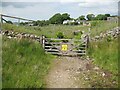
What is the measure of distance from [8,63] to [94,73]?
11.6ft

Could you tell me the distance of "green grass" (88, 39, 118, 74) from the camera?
12773mm

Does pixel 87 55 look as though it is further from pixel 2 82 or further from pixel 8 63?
pixel 2 82

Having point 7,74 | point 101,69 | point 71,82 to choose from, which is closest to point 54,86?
point 71,82

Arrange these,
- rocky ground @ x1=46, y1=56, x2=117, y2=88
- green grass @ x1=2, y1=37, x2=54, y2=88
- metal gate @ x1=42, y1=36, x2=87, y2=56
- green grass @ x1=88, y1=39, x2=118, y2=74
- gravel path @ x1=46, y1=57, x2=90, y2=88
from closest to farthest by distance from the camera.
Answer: green grass @ x1=2, y1=37, x2=54, y2=88
rocky ground @ x1=46, y1=56, x2=117, y2=88
gravel path @ x1=46, y1=57, x2=90, y2=88
green grass @ x1=88, y1=39, x2=118, y2=74
metal gate @ x1=42, y1=36, x2=87, y2=56

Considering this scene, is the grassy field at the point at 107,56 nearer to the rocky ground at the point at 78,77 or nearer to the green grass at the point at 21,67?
the rocky ground at the point at 78,77

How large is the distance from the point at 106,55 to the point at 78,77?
281 centimetres

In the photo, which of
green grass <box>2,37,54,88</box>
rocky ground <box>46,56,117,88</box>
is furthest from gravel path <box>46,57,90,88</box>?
green grass <box>2,37,54,88</box>


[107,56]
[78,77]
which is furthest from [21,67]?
[107,56]

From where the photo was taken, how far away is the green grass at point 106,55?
12773mm

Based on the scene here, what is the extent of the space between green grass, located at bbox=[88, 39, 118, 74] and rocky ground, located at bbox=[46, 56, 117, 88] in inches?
13.4

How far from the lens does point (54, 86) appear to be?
10508mm

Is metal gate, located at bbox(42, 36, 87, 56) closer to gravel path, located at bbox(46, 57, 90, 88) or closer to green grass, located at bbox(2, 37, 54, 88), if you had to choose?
gravel path, located at bbox(46, 57, 90, 88)

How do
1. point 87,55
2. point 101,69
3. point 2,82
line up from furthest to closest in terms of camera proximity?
point 87,55 → point 101,69 → point 2,82

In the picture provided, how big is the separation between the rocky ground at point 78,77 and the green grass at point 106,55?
34 centimetres
